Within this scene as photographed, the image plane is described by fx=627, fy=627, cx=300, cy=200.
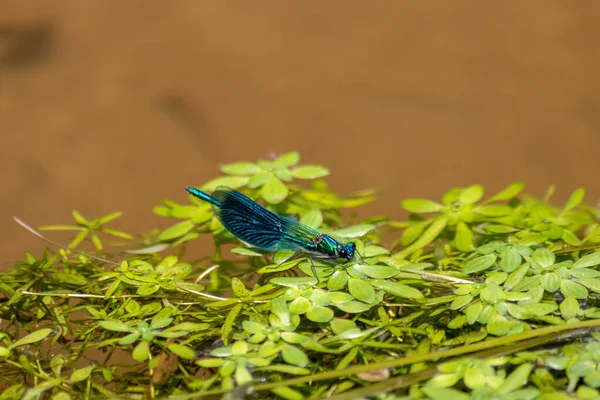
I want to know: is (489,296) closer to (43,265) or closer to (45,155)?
(43,265)

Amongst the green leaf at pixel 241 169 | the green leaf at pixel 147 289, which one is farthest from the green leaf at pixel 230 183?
the green leaf at pixel 147 289

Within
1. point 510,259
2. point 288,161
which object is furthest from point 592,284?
point 288,161

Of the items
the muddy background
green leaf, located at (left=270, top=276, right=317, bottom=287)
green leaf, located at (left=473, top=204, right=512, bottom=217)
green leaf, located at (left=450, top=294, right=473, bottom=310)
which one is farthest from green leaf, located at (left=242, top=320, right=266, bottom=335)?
the muddy background

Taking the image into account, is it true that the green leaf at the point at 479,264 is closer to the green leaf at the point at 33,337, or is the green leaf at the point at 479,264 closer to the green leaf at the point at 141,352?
the green leaf at the point at 141,352

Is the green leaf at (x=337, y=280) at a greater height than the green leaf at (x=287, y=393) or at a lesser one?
greater

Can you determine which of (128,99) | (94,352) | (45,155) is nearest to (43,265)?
(94,352)

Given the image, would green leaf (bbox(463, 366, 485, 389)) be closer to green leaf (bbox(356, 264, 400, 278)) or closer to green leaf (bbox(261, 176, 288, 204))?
green leaf (bbox(356, 264, 400, 278))
